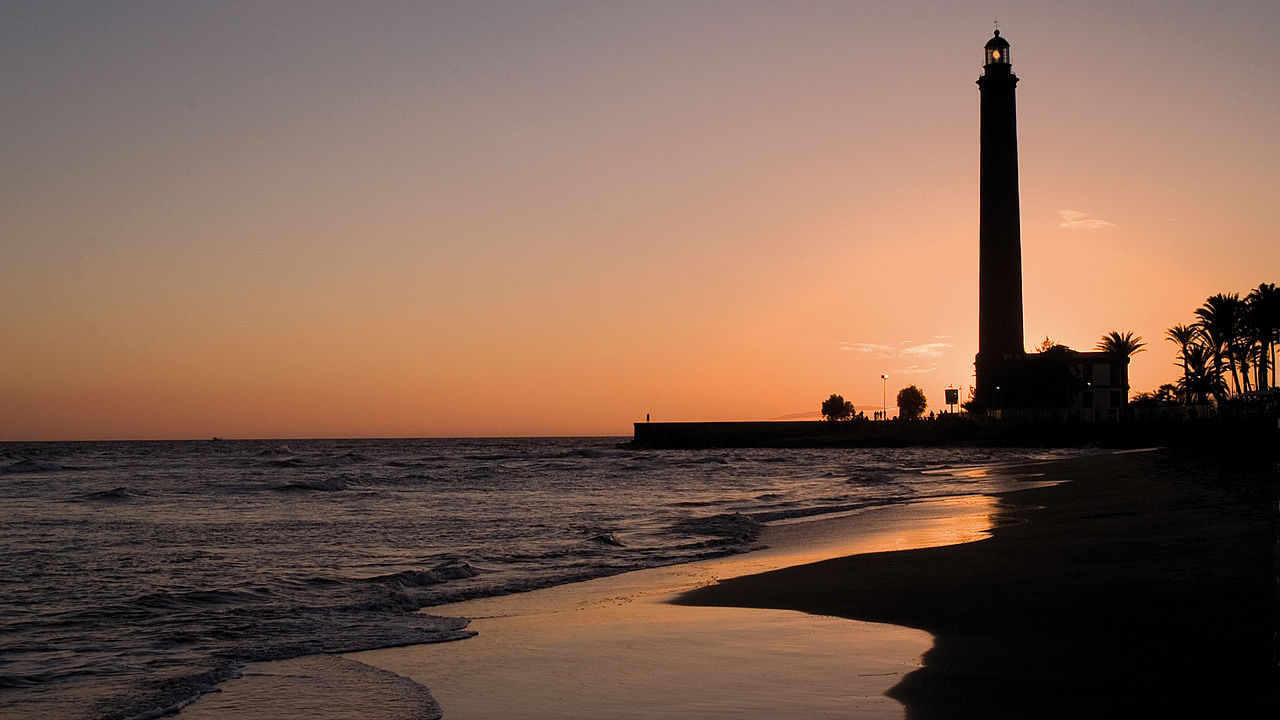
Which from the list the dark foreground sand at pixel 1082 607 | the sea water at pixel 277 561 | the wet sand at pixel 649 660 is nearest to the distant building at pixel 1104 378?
the sea water at pixel 277 561

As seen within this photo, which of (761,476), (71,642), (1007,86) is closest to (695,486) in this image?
(761,476)

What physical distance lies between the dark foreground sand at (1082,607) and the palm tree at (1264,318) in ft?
213

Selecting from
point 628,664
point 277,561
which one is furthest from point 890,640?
point 277,561

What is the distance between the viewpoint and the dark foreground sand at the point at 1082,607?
6227 mm

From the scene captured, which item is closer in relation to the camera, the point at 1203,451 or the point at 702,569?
the point at 702,569

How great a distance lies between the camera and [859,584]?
37.9ft

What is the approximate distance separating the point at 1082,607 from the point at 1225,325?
8791 centimetres

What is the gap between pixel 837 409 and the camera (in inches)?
6053

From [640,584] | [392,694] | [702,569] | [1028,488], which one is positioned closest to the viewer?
[392,694]

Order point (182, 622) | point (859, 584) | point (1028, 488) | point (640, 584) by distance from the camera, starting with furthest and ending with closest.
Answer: point (1028, 488) < point (640, 584) < point (859, 584) < point (182, 622)

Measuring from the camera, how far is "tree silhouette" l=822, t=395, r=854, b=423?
15225cm

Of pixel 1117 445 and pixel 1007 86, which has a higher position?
pixel 1007 86

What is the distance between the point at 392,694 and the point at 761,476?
3787 cm

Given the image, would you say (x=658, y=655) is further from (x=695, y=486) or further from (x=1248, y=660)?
(x=695, y=486)
